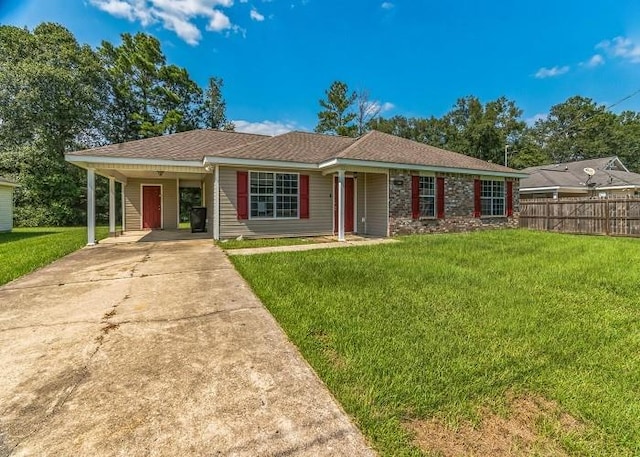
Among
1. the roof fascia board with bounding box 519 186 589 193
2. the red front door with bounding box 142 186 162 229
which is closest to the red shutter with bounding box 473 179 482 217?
the roof fascia board with bounding box 519 186 589 193

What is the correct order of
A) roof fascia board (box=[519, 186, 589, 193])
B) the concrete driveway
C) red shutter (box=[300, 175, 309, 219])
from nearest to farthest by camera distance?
the concrete driveway
red shutter (box=[300, 175, 309, 219])
roof fascia board (box=[519, 186, 589, 193])

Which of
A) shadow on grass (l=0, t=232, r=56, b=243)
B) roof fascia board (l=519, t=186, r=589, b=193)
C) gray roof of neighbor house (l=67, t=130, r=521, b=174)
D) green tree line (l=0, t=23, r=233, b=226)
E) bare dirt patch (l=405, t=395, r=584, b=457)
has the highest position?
green tree line (l=0, t=23, r=233, b=226)

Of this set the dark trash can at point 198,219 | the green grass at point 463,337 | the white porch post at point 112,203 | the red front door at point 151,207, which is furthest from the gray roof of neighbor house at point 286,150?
the green grass at point 463,337

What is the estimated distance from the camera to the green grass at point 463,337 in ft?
6.93

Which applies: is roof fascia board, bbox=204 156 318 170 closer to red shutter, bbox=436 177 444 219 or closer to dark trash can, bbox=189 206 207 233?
dark trash can, bbox=189 206 207 233

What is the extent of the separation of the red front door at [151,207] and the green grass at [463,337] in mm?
10603

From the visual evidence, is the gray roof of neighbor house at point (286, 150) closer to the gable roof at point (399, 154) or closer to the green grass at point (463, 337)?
the gable roof at point (399, 154)

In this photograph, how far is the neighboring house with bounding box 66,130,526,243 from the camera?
10180mm

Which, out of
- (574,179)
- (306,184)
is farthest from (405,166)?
(574,179)

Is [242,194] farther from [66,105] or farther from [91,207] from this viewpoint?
[66,105]

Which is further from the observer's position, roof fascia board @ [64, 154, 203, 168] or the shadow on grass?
the shadow on grass

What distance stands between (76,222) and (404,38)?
919 inches

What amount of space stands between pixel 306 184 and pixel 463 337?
888 cm

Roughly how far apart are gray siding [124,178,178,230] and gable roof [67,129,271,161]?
105 inches
